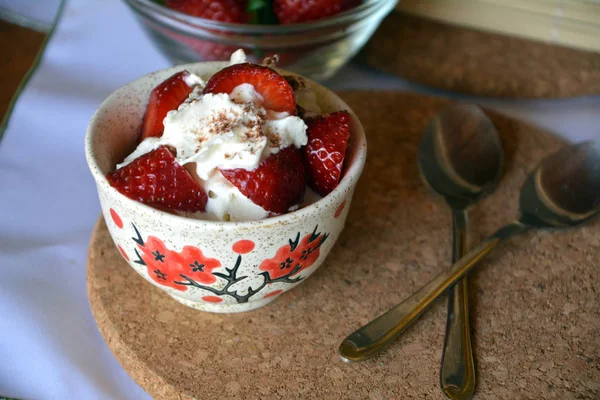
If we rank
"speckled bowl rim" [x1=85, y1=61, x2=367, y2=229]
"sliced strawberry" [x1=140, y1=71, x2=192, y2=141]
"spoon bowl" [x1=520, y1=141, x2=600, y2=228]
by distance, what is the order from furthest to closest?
"spoon bowl" [x1=520, y1=141, x2=600, y2=228]
"sliced strawberry" [x1=140, y1=71, x2=192, y2=141]
"speckled bowl rim" [x1=85, y1=61, x2=367, y2=229]

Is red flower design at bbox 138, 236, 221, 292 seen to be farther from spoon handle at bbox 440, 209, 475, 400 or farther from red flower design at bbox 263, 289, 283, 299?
spoon handle at bbox 440, 209, 475, 400

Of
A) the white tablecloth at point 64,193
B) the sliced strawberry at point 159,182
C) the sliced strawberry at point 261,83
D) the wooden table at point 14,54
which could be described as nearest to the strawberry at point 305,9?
the white tablecloth at point 64,193

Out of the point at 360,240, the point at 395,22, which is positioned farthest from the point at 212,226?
the point at 395,22

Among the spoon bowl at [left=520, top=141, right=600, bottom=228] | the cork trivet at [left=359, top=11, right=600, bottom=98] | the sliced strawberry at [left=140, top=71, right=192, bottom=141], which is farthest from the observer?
the cork trivet at [left=359, top=11, right=600, bottom=98]

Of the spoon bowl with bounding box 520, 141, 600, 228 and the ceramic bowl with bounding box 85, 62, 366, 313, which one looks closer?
the ceramic bowl with bounding box 85, 62, 366, 313

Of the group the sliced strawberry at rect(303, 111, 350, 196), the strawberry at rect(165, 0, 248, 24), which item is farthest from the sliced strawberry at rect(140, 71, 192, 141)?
the strawberry at rect(165, 0, 248, 24)

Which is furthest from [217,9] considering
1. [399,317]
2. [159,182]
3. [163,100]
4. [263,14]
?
[399,317]

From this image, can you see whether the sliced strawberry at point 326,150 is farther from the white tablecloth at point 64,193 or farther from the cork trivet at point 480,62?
the cork trivet at point 480,62
